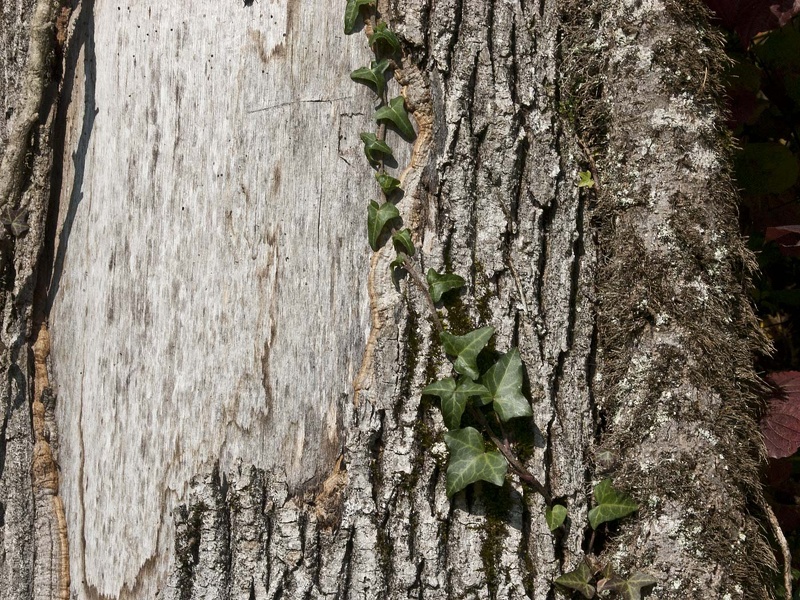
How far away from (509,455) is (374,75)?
93cm

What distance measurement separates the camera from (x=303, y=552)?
1.48 meters

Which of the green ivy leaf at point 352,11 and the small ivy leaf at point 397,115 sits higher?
the green ivy leaf at point 352,11

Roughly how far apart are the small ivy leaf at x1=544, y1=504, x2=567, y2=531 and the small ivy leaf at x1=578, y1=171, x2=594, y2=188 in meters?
0.80

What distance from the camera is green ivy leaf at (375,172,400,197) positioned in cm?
153

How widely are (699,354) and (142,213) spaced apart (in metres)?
1.41

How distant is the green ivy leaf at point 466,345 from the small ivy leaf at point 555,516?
0.37m

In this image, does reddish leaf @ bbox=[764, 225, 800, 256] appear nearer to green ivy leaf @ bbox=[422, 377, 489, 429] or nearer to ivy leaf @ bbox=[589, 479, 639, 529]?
ivy leaf @ bbox=[589, 479, 639, 529]

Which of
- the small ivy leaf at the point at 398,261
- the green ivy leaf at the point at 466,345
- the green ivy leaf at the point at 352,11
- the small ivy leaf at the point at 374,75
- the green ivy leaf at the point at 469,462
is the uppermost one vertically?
the green ivy leaf at the point at 352,11

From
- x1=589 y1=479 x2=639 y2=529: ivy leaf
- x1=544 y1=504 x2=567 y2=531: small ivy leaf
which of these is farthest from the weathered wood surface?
x1=589 y1=479 x2=639 y2=529: ivy leaf

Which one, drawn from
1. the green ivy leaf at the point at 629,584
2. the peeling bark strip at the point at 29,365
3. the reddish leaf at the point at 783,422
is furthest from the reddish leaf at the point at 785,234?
the peeling bark strip at the point at 29,365

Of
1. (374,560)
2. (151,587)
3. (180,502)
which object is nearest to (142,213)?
(180,502)

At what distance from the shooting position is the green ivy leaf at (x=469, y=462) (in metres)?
1.46

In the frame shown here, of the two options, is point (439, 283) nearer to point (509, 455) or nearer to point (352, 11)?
point (509, 455)

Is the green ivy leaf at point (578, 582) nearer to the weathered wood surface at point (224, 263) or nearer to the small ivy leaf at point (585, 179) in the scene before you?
the weathered wood surface at point (224, 263)
